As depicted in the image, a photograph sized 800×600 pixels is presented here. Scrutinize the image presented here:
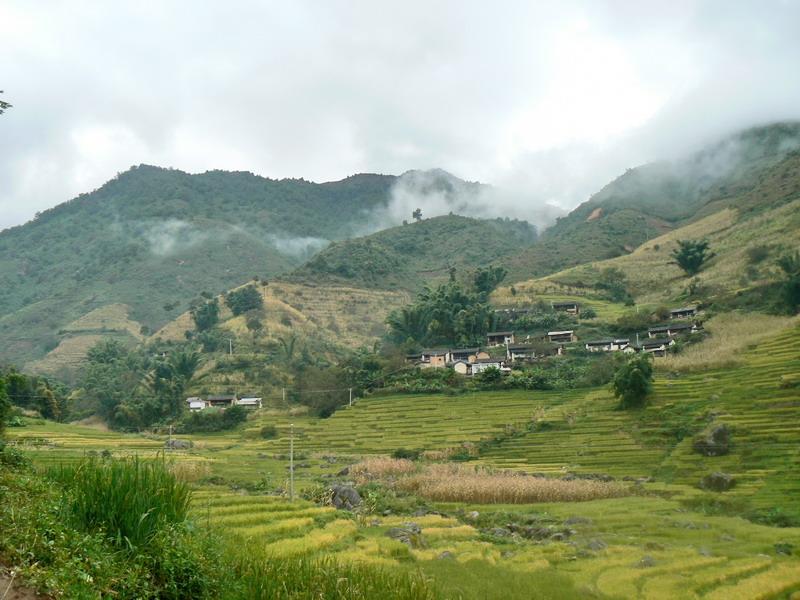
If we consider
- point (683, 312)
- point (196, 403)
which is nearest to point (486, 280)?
point (683, 312)

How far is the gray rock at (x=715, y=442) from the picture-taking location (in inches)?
1353

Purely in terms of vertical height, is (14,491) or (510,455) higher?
(14,491)

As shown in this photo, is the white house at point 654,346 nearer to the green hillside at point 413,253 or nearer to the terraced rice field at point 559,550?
the terraced rice field at point 559,550

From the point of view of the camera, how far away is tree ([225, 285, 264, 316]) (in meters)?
98.6

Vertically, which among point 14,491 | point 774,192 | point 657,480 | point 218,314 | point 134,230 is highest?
point 134,230

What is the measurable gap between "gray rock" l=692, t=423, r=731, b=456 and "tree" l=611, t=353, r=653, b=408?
25.3 ft

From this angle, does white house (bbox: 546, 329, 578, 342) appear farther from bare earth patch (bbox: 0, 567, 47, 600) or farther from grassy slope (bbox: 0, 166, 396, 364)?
grassy slope (bbox: 0, 166, 396, 364)

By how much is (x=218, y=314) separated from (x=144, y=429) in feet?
120

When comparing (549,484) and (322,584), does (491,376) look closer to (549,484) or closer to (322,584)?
(549,484)

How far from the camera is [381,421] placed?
52688 mm

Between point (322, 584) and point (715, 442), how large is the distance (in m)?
32.0

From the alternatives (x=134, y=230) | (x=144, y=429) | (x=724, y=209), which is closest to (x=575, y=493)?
(x=144, y=429)

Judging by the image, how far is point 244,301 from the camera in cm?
9869

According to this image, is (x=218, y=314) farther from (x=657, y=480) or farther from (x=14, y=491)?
(x=14, y=491)
